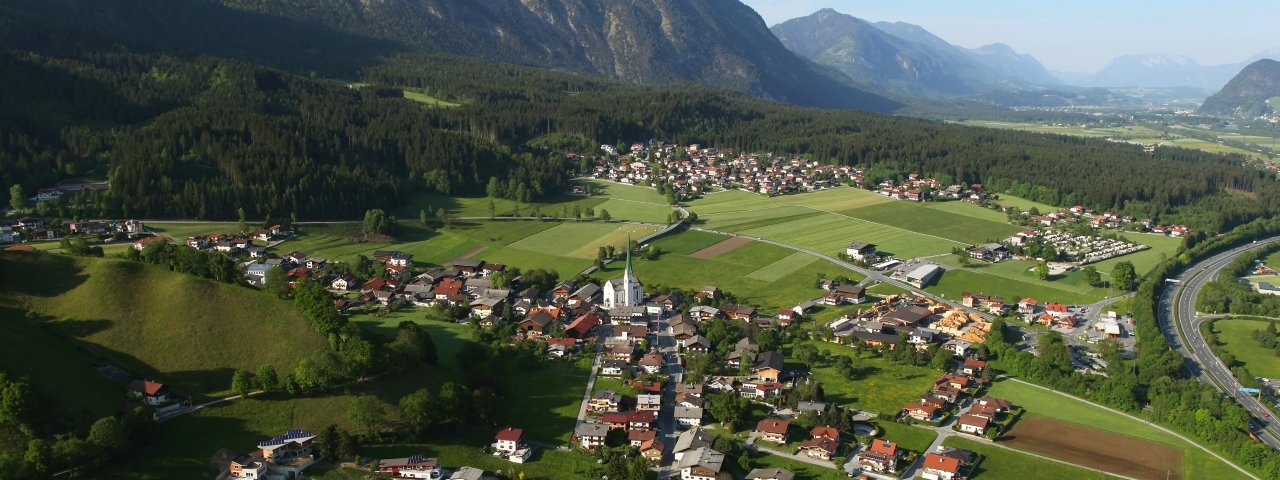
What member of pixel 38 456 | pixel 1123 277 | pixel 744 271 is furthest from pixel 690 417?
pixel 1123 277

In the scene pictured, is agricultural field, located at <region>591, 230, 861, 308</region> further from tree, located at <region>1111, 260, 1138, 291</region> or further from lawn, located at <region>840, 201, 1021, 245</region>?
tree, located at <region>1111, 260, 1138, 291</region>

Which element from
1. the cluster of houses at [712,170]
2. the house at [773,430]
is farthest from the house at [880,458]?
the cluster of houses at [712,170]

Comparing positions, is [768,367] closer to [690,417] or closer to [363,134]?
[690,417]

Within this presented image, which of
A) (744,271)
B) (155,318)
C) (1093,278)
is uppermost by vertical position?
(155,318)

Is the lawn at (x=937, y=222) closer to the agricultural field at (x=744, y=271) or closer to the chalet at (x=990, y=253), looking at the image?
the chalet at (x=990, y=253)

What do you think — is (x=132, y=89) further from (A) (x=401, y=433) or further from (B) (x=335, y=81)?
(A) (x=401, y=433)

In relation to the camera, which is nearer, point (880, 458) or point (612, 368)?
point (880, 458)

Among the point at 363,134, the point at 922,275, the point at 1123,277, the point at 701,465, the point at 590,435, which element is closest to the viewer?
the point at 701,465

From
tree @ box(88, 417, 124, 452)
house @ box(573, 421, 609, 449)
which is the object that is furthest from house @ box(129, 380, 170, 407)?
house @ box(573, 421, 609, 449)
